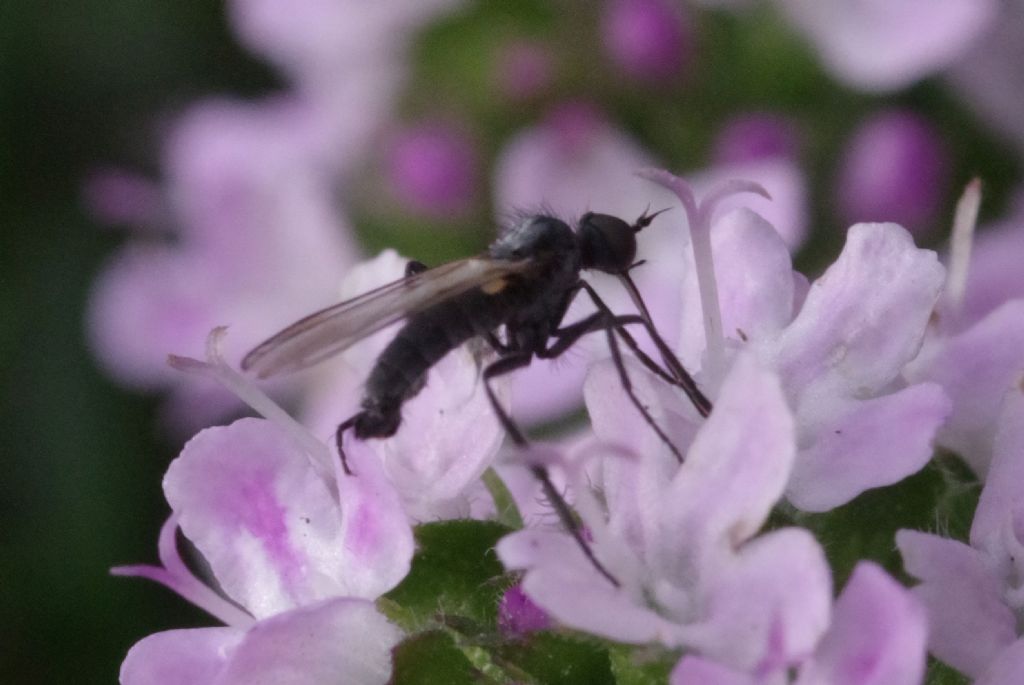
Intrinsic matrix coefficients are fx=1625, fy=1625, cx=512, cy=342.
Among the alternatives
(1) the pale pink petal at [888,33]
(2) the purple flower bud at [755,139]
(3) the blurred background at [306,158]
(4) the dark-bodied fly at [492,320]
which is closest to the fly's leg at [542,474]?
(4) the dark-bodied fly at [492,320]

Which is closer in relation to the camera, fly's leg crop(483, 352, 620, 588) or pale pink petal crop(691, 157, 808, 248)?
fly's leg crop(483, 352, 620, 588)

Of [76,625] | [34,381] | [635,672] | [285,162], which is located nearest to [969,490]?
[635,672]

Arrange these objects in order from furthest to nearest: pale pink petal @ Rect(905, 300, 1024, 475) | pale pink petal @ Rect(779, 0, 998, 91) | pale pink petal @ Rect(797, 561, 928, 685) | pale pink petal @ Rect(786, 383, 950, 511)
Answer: pale pink petal @ Rect(779, 0, 998, 91)
pale pink petal @ Rect(905, 300, 1024, 475)
pale pink petal @ Rect(786, 383, 950, 511)
pale pink petal @ Rect(797, 561, 928, 685)

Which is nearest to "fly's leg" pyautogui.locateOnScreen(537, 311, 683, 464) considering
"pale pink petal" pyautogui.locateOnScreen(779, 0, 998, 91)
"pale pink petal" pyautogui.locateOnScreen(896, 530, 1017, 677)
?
"pale pink petal" pyautogui.locateOnScreen(896, 530, 1017, 677)

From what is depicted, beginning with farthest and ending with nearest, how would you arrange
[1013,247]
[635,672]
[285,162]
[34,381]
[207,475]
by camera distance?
[34,381]
[285,162]
[1013,247]
[207,475]
[635,672]

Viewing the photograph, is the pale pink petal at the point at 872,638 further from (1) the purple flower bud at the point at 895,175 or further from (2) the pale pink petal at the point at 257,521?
(1) the purple flower bud at the point at 895,175

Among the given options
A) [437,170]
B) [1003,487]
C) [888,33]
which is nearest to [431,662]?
[1003,487]

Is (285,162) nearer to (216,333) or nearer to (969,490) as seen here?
(216,333)

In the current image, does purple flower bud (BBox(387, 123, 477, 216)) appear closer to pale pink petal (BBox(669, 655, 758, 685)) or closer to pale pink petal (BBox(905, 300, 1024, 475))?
pale pink petal (BBox(905, 300, 1024, 475))
